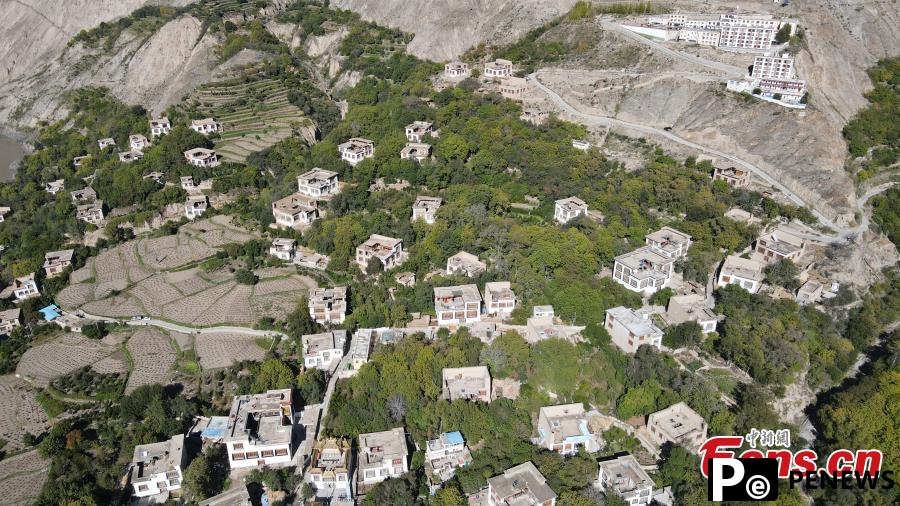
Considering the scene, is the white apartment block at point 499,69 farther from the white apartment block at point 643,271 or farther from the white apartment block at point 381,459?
the white apartment block at point 381,459

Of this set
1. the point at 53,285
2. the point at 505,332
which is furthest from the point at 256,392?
the point at 53,285

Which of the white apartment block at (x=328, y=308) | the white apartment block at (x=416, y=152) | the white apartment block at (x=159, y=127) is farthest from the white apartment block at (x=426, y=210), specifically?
the white apartment block at (x=159, y=127)

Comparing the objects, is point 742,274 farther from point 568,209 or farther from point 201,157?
point 201,157

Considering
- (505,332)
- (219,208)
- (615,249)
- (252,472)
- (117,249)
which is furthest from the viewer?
(219,208)

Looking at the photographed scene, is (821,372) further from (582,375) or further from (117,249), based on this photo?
(117,249)

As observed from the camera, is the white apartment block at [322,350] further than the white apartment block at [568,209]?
No

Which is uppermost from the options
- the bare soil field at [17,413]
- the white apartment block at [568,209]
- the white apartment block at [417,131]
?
the white apartment block at [417,131]
